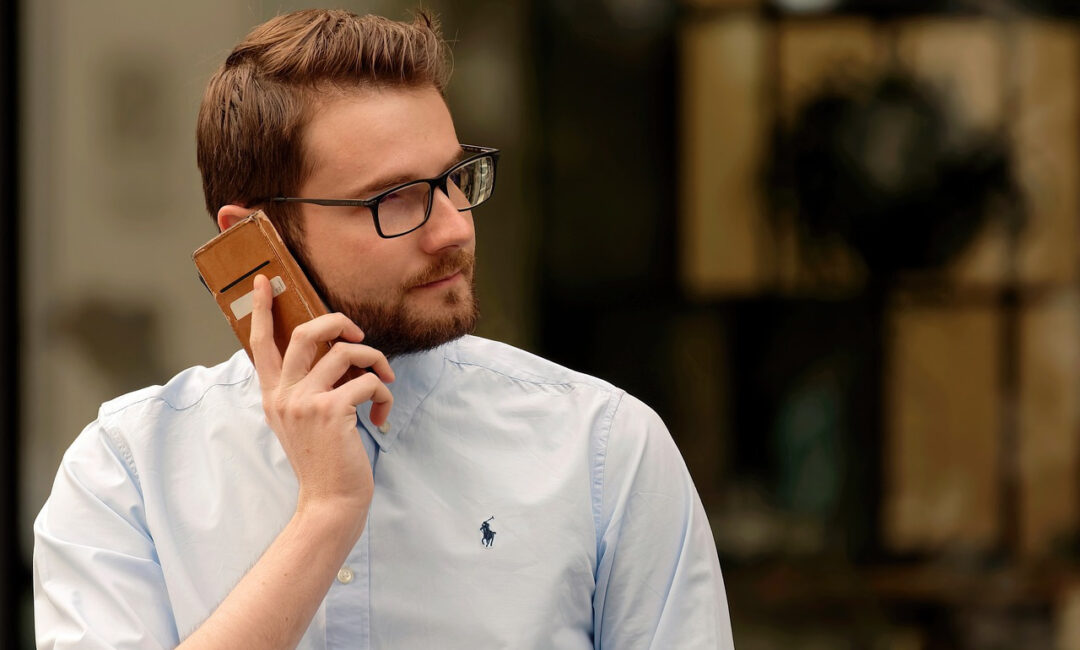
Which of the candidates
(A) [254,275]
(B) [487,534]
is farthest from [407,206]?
(B) [487,534]

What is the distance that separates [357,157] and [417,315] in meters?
0.27

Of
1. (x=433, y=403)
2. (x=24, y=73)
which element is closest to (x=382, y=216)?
(x=433, y=403)

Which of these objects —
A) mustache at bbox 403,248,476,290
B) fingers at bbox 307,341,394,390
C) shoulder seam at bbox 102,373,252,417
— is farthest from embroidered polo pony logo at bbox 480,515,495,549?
shoulder seam at bbox 102,373,252,417

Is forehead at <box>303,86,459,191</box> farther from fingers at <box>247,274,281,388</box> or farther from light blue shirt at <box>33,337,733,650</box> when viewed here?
light blue shirt at <box>33,337,733,650</box>

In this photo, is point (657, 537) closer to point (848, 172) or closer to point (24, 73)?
point (848, 172)

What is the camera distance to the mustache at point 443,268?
1.92 m

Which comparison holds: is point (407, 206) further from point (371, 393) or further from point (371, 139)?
point (371, 393)

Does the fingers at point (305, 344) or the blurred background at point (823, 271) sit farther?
the blurred background at point (823, 271)

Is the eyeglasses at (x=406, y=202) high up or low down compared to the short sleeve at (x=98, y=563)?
up

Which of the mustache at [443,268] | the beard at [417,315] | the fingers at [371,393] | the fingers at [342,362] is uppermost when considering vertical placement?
the mustache at [443,268]

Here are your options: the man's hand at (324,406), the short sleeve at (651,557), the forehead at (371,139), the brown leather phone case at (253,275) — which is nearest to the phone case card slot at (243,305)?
the brown leather phone case at (253,275)

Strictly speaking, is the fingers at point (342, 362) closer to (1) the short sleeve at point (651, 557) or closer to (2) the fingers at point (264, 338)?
(2) the fingers at point (264, 338)

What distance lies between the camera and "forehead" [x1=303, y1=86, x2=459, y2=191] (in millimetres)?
1925

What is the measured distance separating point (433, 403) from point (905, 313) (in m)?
2.96
